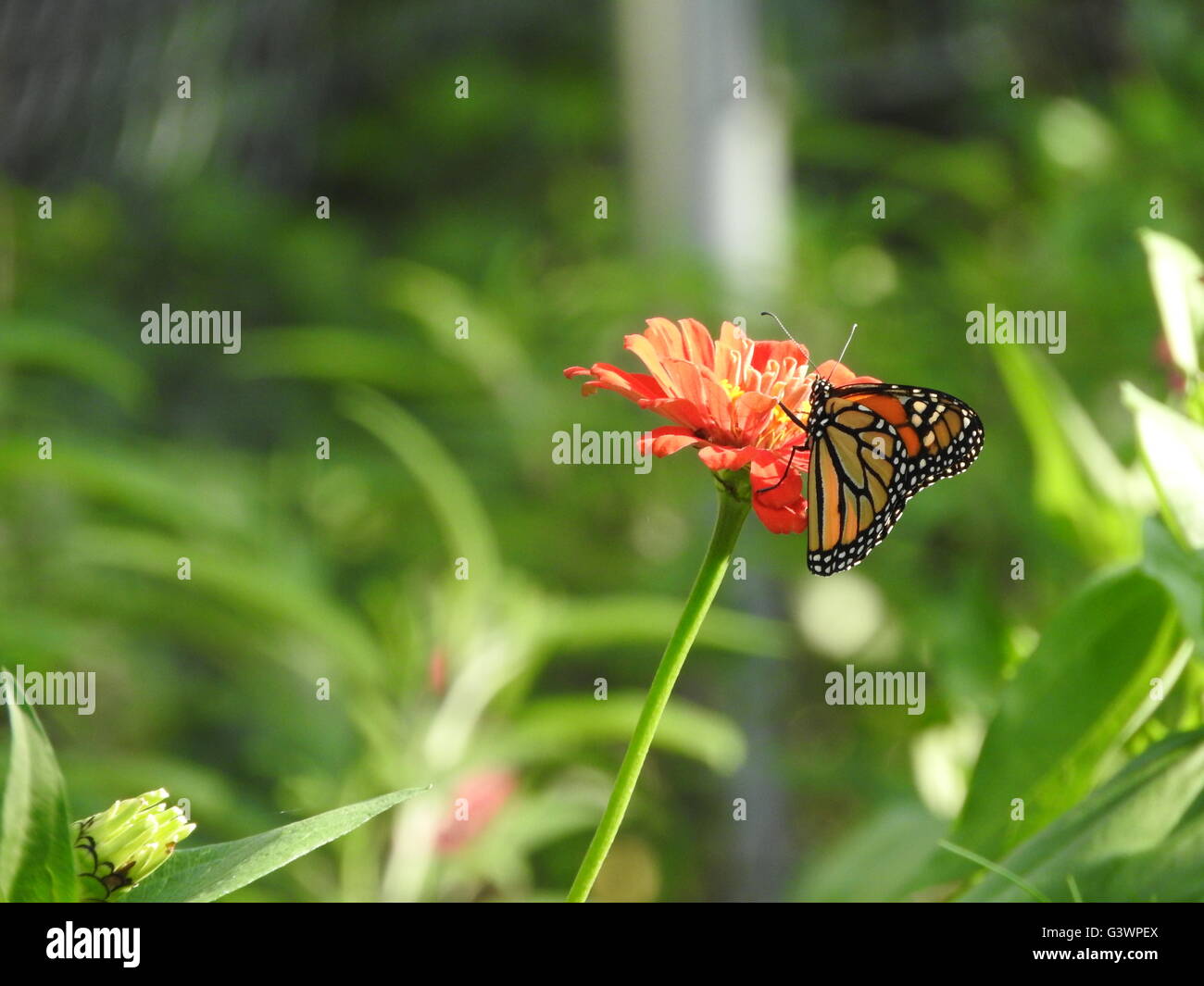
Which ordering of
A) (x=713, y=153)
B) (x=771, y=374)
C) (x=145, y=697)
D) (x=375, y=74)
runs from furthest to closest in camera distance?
(x=375, y=74)
(x=713, y=153)
(x=145, y=697)
(x=771, y=374)

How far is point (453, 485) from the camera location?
0.81 meters

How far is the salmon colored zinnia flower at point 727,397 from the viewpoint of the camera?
22 centimetres

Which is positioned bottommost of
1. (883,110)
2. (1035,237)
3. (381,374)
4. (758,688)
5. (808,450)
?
(758,688)

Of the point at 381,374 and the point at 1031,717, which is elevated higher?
the point at 381,374

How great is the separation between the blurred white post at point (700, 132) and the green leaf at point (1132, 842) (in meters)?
0.93

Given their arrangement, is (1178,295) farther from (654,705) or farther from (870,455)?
(654,705)


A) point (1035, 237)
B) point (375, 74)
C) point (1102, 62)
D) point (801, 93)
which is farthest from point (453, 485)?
point (375, 74)

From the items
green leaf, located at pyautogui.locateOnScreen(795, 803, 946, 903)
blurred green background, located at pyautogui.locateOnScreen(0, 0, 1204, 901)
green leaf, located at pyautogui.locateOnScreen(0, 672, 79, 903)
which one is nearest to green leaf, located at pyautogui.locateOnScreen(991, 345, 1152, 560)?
blurred green background, located at pyautogui.locateOnScreen(0, 0, 1204, 901)

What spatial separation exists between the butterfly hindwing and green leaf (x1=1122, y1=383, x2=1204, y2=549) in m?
0.04

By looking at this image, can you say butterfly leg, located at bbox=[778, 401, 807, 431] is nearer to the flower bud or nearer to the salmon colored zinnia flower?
the salmon colored zinnia flower

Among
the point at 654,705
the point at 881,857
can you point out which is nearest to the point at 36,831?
the point at 654,705

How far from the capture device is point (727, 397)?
22 centimetres

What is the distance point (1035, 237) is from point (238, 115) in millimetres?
1057

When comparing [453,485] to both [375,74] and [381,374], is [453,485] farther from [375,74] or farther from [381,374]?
[375,74]
